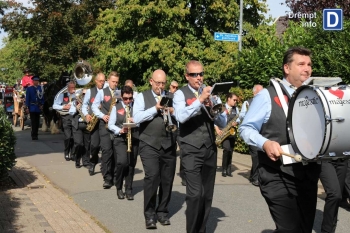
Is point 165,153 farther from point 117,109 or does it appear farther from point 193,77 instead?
point 117,109

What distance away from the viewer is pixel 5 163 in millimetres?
10109

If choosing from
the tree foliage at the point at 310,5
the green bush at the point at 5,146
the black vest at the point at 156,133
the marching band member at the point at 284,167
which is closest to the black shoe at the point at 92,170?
the green bush at the point at 5,146

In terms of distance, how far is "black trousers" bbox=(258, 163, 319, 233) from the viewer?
478 cm

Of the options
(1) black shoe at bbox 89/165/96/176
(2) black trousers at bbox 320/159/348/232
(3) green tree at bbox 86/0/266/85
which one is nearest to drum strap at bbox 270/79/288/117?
(2) black trousers at bbox 320/159/348/232

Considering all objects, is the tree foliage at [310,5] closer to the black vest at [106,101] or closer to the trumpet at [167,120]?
the black vest at [106,101]

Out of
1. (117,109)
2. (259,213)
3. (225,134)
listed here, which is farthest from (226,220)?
(225,134)

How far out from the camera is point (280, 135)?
479 cm

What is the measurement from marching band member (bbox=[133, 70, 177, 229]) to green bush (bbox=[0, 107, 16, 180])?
9.86 ft

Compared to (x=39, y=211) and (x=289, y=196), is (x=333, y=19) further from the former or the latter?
(x=289, y=196)

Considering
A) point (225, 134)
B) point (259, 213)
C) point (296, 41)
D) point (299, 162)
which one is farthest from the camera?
point (296, 41)

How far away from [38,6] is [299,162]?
22407mm

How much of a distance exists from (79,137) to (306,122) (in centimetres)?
985

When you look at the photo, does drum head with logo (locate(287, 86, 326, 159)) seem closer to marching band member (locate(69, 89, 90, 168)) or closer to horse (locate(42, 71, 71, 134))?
marching band member (locate(69, 89, 90, 168))

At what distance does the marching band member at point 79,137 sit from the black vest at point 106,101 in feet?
7.96
